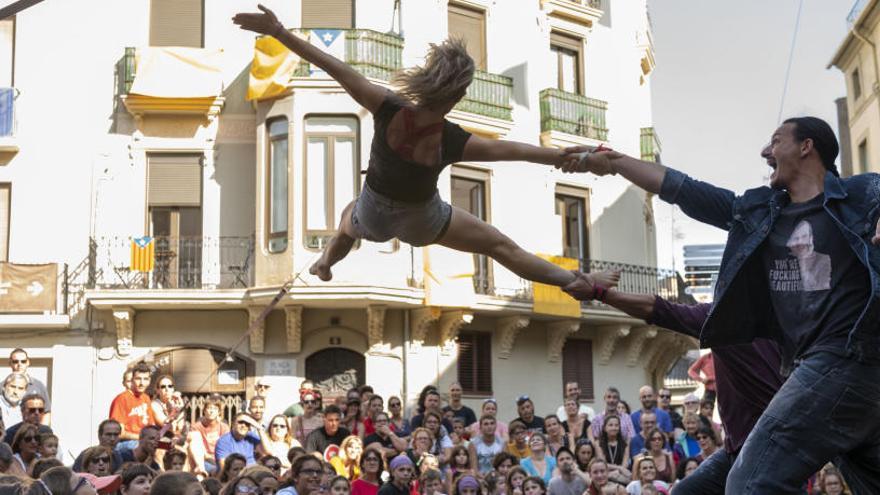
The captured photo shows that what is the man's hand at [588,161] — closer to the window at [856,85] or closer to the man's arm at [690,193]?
the man's arm at [690,193]

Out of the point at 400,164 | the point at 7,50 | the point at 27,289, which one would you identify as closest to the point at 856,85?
the point at 7,50

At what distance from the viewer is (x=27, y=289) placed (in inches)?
939

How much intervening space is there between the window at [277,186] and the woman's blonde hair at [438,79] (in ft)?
57.9

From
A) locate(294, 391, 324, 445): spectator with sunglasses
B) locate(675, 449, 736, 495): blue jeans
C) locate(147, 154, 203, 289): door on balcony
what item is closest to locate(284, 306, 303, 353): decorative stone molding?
locate(147, 154, 203, 289): door on balcony

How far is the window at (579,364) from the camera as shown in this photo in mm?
28266

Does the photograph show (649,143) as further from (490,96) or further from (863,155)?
(863,155)

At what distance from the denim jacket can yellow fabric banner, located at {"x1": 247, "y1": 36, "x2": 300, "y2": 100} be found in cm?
1943

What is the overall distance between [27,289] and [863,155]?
26.7 metres

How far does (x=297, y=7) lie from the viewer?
83.8 feet

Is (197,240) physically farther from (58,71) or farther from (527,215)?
(527,215)

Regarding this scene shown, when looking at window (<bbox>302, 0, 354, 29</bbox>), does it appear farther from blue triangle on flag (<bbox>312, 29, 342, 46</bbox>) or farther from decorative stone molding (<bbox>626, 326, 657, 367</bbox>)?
decorative stone molding (<bbox>626, 326, 657, 367</bbox>)

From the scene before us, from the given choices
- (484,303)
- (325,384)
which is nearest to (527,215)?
(484,303)

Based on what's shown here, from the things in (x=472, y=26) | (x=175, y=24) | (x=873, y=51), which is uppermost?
(x=873, y=51)

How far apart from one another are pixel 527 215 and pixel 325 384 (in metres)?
6.39
